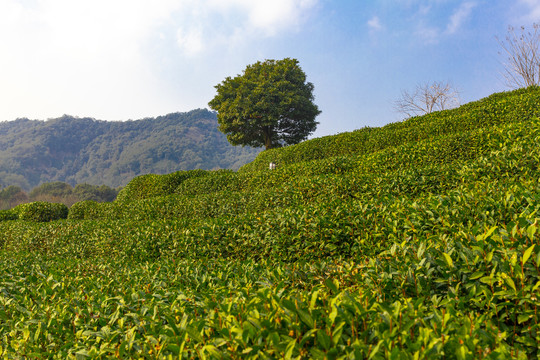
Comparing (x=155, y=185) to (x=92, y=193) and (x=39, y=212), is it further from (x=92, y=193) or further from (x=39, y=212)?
(x=92, y=193)

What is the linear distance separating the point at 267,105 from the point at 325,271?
2863 cm

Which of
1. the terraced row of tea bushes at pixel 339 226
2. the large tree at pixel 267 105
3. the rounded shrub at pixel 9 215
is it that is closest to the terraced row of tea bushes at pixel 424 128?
the terraced row of tea bushes at pixel 339 226

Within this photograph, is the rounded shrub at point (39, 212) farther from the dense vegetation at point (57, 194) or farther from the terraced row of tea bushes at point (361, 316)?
the dense vegetation at point (57, 194)

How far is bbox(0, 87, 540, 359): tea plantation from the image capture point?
5.42ft

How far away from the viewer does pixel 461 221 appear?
3.96m

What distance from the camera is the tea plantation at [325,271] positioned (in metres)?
1.65

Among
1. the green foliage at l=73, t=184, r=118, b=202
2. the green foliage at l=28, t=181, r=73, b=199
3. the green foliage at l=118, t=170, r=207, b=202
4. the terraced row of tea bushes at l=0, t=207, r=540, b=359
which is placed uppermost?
the green foliage at l=28, t=181, r=73, b=199

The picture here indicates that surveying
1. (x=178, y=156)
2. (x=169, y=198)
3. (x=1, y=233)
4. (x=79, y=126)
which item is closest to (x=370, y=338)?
(x=169, y=198)

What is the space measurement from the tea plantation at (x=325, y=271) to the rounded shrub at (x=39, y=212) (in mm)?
8158

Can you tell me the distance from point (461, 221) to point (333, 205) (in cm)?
223

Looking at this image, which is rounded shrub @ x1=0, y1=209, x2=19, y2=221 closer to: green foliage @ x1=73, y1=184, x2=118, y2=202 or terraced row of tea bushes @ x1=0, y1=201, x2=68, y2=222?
terraced row of tea bushes @ x1=0, y1=201, x2=68, y2=222

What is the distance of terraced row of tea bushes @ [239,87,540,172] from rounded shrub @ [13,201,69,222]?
1285cm

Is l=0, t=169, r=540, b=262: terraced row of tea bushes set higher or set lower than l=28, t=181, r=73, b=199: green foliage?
lower

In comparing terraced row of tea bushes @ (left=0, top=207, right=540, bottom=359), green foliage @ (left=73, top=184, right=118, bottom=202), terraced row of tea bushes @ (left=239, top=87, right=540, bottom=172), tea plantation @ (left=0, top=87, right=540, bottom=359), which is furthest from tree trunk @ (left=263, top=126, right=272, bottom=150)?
green foliage @ (left=73, top=184, right=118, bottom=202)
